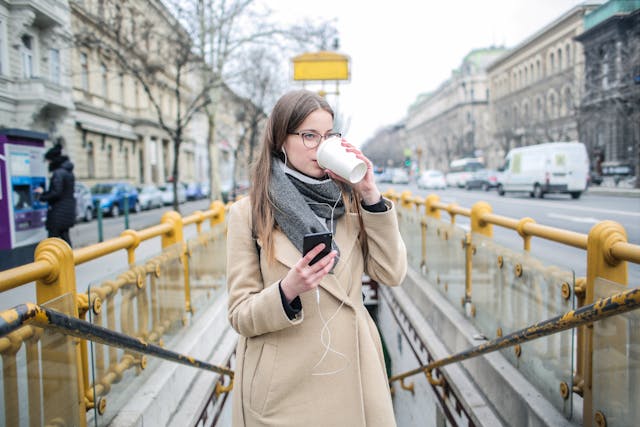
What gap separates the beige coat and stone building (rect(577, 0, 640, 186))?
17.9ft

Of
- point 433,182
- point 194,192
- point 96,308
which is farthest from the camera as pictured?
point 433,182

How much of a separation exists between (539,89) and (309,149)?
44.0 metres

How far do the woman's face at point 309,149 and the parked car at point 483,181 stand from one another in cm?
3596

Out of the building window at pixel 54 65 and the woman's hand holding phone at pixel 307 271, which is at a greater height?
the building window at pixel 54 65

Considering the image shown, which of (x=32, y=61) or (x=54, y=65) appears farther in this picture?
(x=54, y=65)

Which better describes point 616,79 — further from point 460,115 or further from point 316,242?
point 460,115

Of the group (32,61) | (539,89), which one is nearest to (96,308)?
(32,61)

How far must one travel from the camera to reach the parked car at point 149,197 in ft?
86.8

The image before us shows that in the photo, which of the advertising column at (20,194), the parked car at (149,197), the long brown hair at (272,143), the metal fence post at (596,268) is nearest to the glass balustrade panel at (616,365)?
the metal fence post at (596,268)

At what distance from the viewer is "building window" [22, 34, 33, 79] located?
354 centimetres

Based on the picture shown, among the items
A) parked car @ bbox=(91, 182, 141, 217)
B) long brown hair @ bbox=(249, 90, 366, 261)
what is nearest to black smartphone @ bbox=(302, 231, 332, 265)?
long brown hair @ bbox=(249, 90, 366, 261)

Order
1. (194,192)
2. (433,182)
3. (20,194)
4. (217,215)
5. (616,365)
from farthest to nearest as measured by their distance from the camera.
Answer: (433,182)
(194,192)
(217,215)
(20,194)
(616,365)

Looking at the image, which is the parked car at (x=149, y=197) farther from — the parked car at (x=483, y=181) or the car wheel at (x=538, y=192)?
the parked car at (x=483, y=181)

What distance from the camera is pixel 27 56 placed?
368 centimetres
